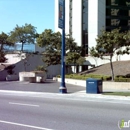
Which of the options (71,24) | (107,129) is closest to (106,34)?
(107,129)

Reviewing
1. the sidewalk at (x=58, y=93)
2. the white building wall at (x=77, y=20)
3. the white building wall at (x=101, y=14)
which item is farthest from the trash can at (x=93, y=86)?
the white building wall at (x=77, y=20)

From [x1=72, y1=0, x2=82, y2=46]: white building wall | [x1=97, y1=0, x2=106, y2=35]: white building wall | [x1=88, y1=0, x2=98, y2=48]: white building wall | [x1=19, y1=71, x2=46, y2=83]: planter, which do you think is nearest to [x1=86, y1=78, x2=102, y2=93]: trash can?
[x1=19, y1=71, x2=46, y2=83]: planter

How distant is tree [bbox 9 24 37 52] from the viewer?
43594 millimetres

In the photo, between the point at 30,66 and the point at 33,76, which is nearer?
the point at 33,76

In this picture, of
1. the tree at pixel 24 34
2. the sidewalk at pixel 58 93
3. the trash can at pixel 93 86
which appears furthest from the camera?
the tree at pixel 24 34

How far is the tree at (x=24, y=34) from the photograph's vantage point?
143 feet

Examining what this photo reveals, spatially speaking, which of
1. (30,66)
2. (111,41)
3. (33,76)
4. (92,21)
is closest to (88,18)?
(92,21)

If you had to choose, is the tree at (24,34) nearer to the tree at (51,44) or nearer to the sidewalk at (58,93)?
the tree at (51,44)

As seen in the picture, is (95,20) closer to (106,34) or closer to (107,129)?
(106,34)

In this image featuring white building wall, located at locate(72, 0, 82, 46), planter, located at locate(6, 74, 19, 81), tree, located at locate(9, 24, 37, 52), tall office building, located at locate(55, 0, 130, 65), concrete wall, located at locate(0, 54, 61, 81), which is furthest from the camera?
white building wall, located at locate(72, 0, 82, 46)

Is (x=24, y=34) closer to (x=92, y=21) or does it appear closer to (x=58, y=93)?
(x=92, y=21)

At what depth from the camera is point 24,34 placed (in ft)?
147

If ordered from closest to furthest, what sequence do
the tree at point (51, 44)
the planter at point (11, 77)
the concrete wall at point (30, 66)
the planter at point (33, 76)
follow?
the planter at point (33, 76) < the planter at point (11, 77) < the tree at point (51, 44) < the concrete wall at point (30, 66)

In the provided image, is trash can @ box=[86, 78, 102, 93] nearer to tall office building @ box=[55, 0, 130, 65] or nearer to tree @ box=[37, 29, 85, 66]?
tree @ box=[37, 29, 85, 66]
